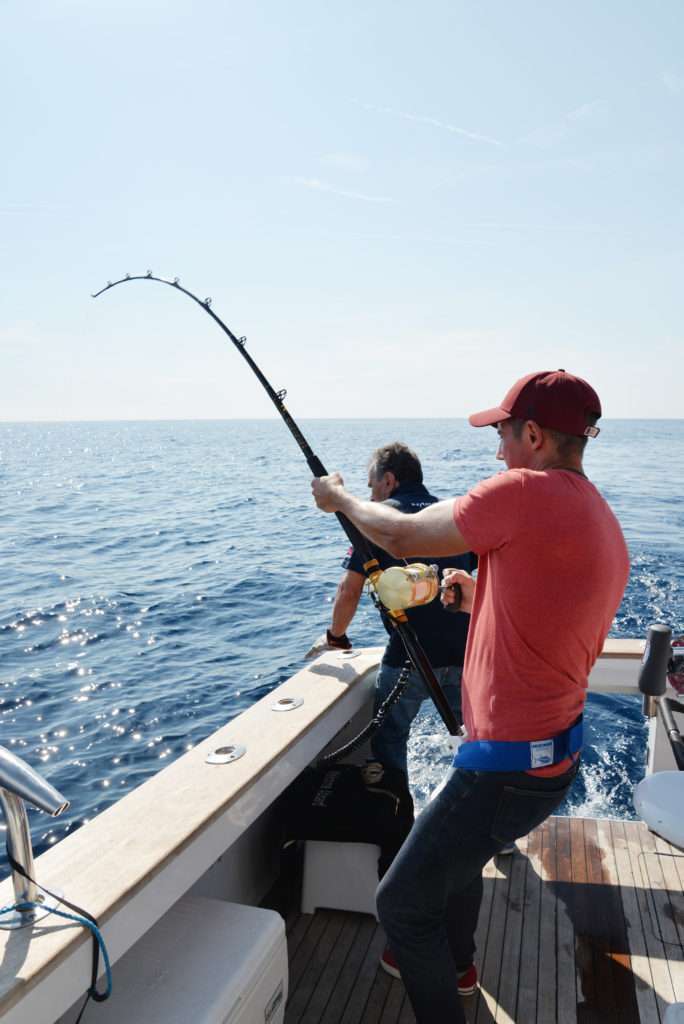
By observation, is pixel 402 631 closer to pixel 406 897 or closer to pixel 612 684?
pixel 406 897

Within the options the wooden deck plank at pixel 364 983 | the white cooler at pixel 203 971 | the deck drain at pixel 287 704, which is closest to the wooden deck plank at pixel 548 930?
the wooden deck plank at pixel 364 983

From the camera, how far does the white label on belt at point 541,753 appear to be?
61.9 inches

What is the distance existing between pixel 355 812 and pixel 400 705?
17.0 inches

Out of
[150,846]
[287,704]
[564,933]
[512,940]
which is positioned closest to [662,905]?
[564,933]

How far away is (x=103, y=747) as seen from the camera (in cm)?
562

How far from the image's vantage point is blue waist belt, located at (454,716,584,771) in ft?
5.15

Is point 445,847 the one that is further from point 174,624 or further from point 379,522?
point 174,624

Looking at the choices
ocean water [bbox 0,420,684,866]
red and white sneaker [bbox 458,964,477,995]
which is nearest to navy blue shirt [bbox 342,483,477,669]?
red and white sneaker [bbox 458,964,477,995]

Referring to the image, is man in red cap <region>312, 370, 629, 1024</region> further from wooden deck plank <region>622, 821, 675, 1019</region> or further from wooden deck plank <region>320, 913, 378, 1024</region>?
wooden deck plank <region>622, 821, 675, 1019</region>

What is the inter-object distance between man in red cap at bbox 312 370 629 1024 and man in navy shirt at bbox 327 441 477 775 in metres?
1.02

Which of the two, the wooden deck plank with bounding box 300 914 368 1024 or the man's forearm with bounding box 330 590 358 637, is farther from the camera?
the man's forearm with bounding box 330 590 358 637

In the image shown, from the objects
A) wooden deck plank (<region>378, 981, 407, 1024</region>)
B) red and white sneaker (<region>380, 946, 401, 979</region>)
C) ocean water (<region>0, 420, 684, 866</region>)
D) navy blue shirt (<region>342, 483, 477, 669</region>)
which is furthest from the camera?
ocean water (<region>0, 420, 684, 866</region>)

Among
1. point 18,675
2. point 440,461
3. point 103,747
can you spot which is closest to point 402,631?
point 103,747

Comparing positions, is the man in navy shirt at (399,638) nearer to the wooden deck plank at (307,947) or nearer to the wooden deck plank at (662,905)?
the wooden deck plank at (307,947)
